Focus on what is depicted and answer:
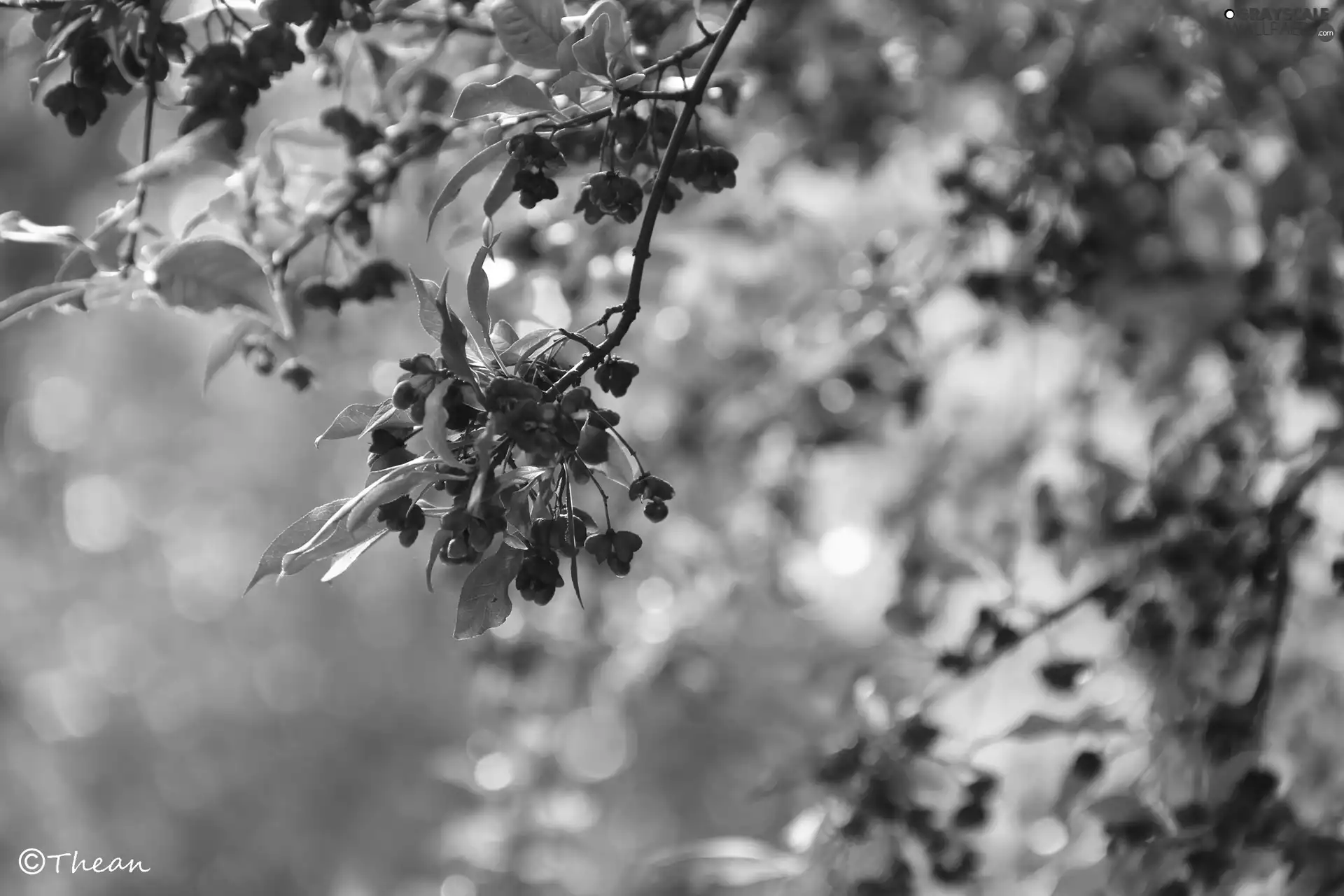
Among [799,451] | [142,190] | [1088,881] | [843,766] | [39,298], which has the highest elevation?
[799,451]

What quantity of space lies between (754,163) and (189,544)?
4618 millimetres

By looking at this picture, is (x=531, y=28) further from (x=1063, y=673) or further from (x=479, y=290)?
(x=1063, y=673)

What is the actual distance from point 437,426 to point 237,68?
1.71 feet

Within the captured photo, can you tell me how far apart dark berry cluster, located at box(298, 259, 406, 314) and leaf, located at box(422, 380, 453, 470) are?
57 centimetres

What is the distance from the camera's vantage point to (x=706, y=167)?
943 mm

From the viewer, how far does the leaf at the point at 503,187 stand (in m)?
0.87

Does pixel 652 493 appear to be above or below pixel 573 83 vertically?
below

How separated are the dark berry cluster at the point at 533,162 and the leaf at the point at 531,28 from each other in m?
0.07

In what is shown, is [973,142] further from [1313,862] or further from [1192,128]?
[1313,862]

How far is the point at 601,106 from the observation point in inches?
36.3

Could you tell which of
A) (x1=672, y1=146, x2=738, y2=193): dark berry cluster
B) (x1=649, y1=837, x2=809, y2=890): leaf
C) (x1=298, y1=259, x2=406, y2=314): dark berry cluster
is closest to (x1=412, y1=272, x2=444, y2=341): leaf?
(x1=672, y1=146, x2=738, y2=193): dark berry cluster

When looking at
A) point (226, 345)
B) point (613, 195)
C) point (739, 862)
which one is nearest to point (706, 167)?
point (613, 195)

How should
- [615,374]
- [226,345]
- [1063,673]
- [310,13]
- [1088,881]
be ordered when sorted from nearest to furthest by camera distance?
[615,374], [310,13], [226,345], [1088,881], [1063,673]

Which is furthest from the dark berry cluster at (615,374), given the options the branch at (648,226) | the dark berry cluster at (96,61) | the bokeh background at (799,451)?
the bokeh background at (799,451)
